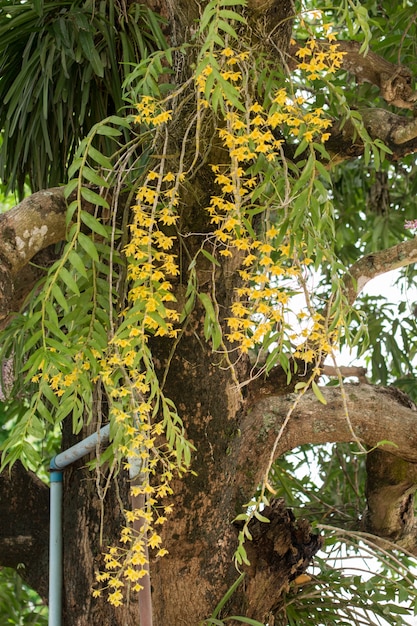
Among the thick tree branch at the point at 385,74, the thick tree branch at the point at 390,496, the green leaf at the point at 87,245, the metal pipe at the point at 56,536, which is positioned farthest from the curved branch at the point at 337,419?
the green leaf at the point at 87,245

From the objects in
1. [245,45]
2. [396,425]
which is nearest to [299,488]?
[396,425]

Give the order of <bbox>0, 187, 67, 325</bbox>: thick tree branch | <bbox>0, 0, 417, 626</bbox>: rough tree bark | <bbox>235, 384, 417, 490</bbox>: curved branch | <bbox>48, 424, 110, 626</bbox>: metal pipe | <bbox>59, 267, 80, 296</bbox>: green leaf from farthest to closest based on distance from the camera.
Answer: <bbox>235, 384, 417, 490</bbox>: curved branch
<bbox>48, 424, 110, 626</bbox>: metal pipe
<bbox>0, 0, 417, 626</bbox>: rough tree bark
<bbox>0, 187, 67, 325</bbox>: thick tree branch
<bbox>59, 267, 80, 296</bbox>: green leaf

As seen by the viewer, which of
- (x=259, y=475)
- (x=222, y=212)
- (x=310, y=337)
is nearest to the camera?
(x=310, y=337)

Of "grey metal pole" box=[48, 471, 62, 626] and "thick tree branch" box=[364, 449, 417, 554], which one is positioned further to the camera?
"thick tree branch" box=[364, 449, 417, 554]

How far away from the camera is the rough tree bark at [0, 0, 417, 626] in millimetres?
1590

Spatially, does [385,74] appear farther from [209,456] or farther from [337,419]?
[209,456]

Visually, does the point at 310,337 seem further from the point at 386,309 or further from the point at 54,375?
the point at 386,309

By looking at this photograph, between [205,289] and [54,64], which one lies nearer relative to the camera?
[205,289]

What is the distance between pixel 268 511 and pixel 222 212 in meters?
0.64

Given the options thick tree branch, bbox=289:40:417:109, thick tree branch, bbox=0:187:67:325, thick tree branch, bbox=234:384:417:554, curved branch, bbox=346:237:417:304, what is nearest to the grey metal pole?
thick tree branch, bbox=234:384:417:554

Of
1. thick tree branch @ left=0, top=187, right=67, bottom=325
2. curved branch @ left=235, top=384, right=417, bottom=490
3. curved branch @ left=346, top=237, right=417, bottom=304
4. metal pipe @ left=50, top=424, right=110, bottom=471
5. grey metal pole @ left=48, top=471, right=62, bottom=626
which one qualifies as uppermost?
curved branch @ left=346, top=237, right=417, bottom=304

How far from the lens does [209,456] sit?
1.73 m

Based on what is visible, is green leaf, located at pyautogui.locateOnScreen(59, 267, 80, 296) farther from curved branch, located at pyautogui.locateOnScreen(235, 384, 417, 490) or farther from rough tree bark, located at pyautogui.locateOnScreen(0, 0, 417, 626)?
curved branch, located at pyautogui.locateOnScreen(235, 384, 417, 490)

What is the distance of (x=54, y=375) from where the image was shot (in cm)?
129
